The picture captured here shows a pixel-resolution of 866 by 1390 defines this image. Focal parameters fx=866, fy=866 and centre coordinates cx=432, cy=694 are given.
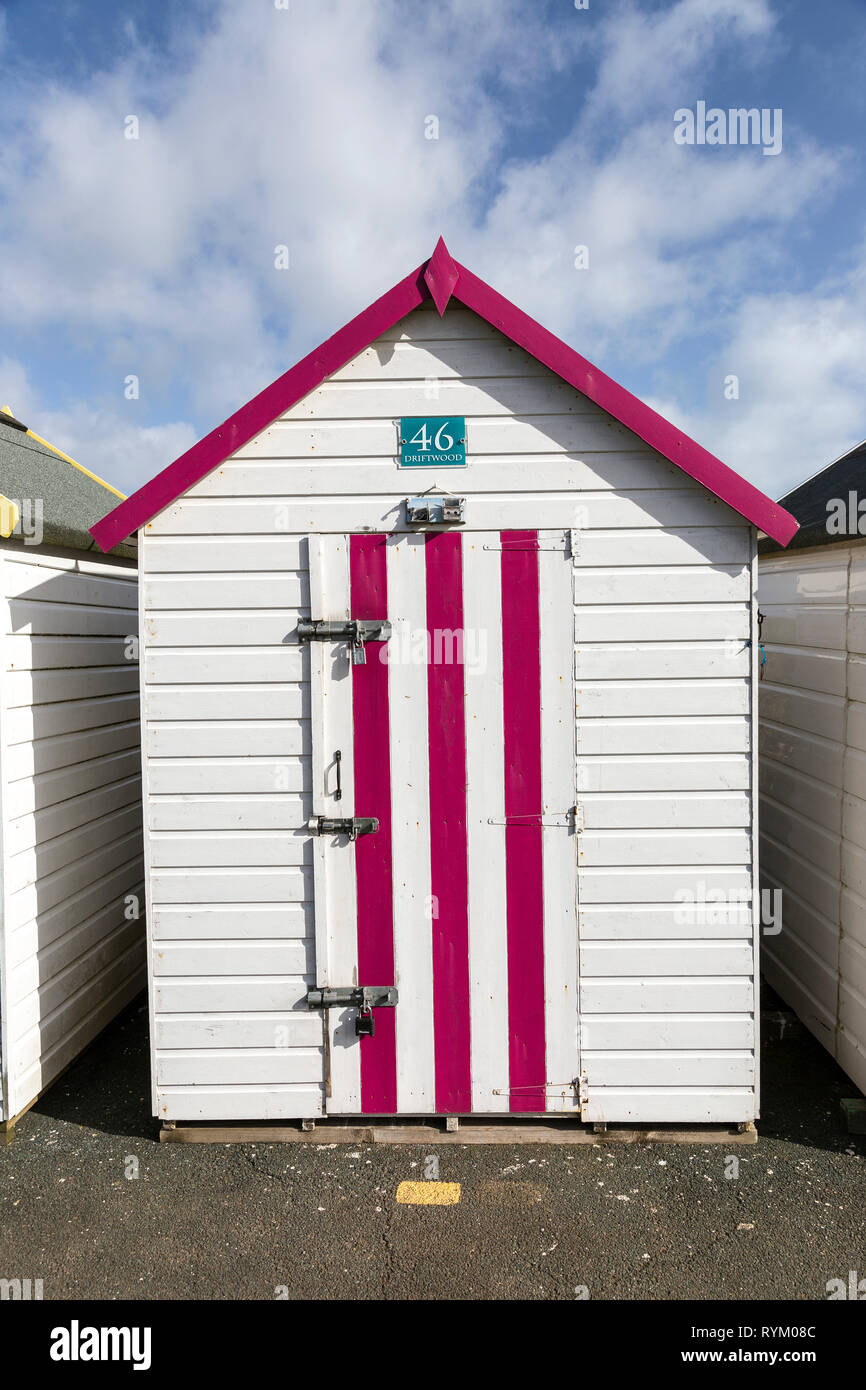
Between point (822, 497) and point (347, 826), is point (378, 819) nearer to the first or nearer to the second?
point (347, 826)

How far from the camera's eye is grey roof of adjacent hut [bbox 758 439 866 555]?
16.4 ft

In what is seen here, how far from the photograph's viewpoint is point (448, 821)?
425 cm

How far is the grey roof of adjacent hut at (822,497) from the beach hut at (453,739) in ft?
3.65

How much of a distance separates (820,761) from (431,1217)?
3.40m

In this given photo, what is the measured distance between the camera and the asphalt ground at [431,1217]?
11.2 feet

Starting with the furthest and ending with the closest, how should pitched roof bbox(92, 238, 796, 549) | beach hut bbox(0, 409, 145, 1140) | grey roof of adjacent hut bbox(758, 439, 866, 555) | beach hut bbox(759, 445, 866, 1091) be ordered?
1. grey roof of adjacent hut bbox(758, 439, 866, 555)
2. beach hut bbox(759, 445, 866, 1091)
3. beach hut bbox(0, 409, 145, 1140)
4. pitched roof bbox(92, 238, 796, 549)

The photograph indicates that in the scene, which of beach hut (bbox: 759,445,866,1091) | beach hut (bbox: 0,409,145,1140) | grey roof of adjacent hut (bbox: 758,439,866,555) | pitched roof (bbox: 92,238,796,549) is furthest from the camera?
grey roof of adjacent hut (bbox: 758,439,866,555)

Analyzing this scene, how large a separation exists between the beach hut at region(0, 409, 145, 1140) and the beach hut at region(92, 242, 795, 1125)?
31.1 inches

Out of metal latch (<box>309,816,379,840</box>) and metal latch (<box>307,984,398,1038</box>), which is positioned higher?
metal latch (<box>309,816,379,840</box>)

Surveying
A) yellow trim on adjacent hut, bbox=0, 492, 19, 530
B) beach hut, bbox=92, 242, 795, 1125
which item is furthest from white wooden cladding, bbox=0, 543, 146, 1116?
beach hut, bbox=92, 242, 795, 1125

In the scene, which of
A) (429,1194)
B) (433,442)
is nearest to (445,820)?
(429,1194)

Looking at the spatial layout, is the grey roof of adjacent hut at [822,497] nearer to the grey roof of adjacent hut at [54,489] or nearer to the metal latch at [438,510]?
the metal latch at [438,510]

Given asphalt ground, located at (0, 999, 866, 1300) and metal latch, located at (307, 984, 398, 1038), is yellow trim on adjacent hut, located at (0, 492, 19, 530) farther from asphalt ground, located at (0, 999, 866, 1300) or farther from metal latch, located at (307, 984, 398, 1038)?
asphalt ground, located at (0, 999, 866, 1300)

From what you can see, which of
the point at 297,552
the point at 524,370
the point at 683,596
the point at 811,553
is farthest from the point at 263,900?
the point at 811,553
